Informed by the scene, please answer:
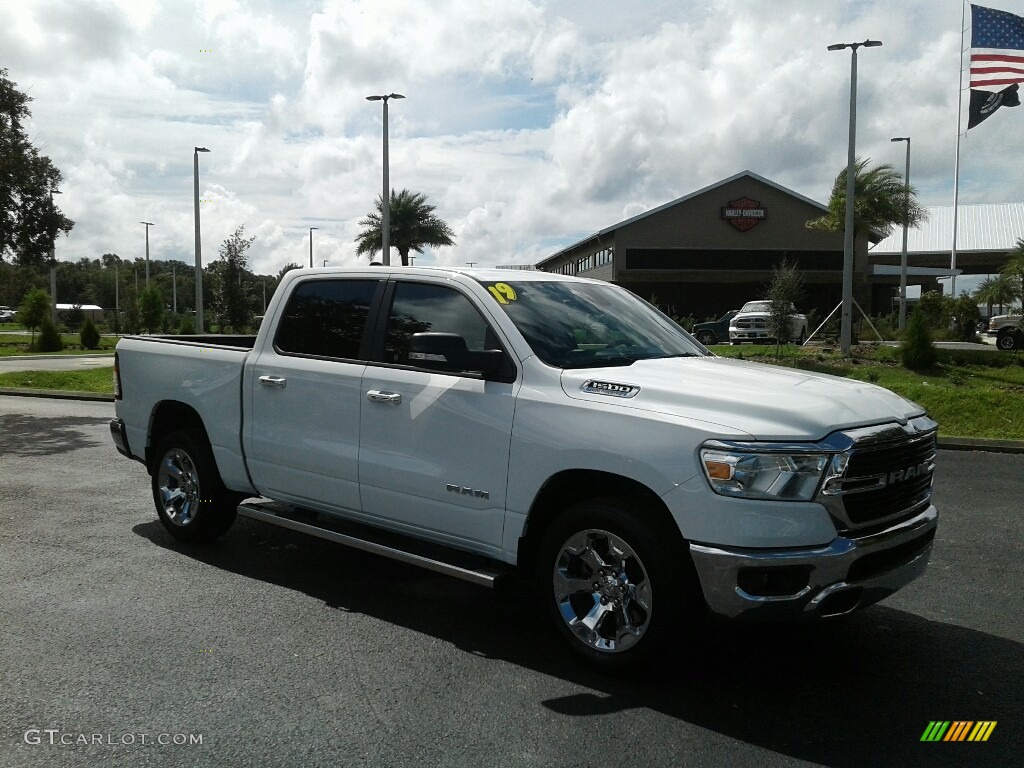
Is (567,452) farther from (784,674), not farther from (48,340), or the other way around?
(48,340)

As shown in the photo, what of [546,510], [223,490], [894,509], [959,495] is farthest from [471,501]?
[959,495]

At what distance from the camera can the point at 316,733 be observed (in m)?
3.75

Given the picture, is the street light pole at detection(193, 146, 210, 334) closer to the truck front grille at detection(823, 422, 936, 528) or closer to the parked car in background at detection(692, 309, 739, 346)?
the parked car in background at detection(692, 309, 739, 346)

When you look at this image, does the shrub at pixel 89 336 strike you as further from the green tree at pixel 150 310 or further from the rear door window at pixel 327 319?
the rear door window at pixel 327 319

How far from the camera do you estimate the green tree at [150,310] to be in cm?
4919

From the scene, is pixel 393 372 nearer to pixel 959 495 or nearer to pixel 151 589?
pixel 151 589

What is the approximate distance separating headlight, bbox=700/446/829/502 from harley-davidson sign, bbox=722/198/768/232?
50538 millimetres

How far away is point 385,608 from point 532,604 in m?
0.87

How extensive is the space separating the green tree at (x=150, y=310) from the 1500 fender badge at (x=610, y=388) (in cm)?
4811

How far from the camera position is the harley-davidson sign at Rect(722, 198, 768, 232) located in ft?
171

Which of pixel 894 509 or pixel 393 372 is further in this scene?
pixel 393 372

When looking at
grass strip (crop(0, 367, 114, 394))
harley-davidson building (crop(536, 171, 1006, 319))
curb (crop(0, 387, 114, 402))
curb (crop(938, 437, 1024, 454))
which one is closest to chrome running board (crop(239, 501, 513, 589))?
curb (crop(938, 437, 1024, 454))

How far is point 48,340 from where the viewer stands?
37.5 meters

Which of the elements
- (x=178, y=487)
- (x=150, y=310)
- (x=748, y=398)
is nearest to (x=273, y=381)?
(x=178, y=487)
